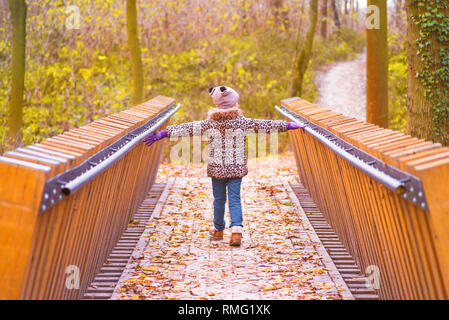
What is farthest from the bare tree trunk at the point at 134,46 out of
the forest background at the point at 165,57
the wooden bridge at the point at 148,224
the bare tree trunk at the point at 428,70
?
the wooden bridge at the point at 148,224

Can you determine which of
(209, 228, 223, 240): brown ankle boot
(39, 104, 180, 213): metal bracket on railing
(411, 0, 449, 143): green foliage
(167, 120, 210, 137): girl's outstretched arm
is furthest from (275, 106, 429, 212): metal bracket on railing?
(411, 0, 449, 143): green foliage

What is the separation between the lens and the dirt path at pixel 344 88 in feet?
75.9

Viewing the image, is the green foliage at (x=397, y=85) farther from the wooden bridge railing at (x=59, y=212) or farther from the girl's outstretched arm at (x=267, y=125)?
the wooden bridge railing at (x=59, y=212)

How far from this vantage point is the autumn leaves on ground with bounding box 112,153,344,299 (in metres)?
4.62

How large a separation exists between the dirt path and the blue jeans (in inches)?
619

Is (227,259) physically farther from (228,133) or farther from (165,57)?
(165,57)

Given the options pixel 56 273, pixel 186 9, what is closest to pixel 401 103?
pixel 186 9

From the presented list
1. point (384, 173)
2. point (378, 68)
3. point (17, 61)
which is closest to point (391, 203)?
point (384, 173)

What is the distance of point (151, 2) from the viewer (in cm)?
2638

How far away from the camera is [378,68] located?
34.4 ft

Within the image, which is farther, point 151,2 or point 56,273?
point 151,2

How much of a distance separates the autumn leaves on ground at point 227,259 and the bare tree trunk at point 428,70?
88.2 inches

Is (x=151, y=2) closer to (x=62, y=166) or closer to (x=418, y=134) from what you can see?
(x=418, y=134)
